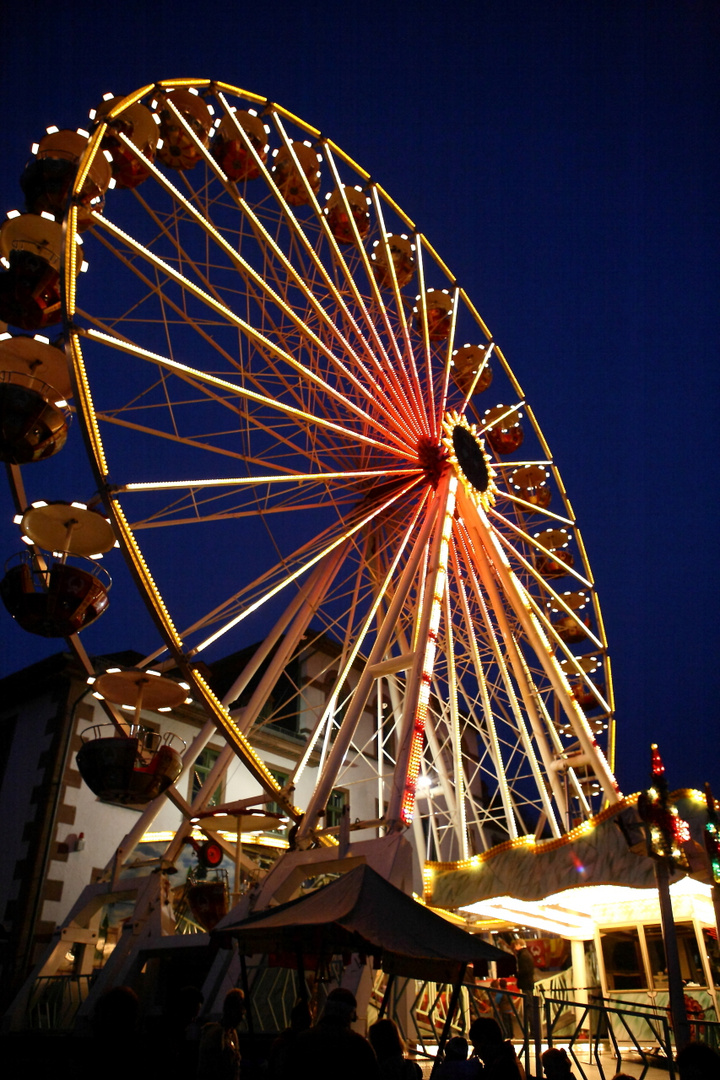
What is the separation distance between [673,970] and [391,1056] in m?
4.28

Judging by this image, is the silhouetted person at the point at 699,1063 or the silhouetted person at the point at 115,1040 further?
the silhouetted person at the point at 699,1063

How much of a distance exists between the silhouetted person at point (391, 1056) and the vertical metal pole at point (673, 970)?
10.3 ft

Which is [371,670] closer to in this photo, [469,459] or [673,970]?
[469,459]

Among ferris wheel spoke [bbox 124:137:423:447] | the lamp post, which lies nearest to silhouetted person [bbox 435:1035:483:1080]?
the lamp post

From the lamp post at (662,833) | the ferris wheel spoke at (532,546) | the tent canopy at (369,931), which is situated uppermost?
the ferris wheel spoke at (532,546)

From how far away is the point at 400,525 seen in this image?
17.4 meters

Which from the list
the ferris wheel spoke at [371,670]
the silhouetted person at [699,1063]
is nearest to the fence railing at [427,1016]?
the ferris wheel spoke at [371,670]

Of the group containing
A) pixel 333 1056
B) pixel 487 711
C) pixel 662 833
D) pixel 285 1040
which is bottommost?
pixel 285 1040

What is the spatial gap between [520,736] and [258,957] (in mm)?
7018

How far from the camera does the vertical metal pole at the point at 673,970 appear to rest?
24.7ft

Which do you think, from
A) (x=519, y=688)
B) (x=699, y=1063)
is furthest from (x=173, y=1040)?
(x=519, y=688)

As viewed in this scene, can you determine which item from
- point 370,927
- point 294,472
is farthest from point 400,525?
point 370,927

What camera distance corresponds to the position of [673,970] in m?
8.10

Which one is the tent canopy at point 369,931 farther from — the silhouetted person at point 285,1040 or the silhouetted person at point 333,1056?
the silhouetted person at point 333,1056
